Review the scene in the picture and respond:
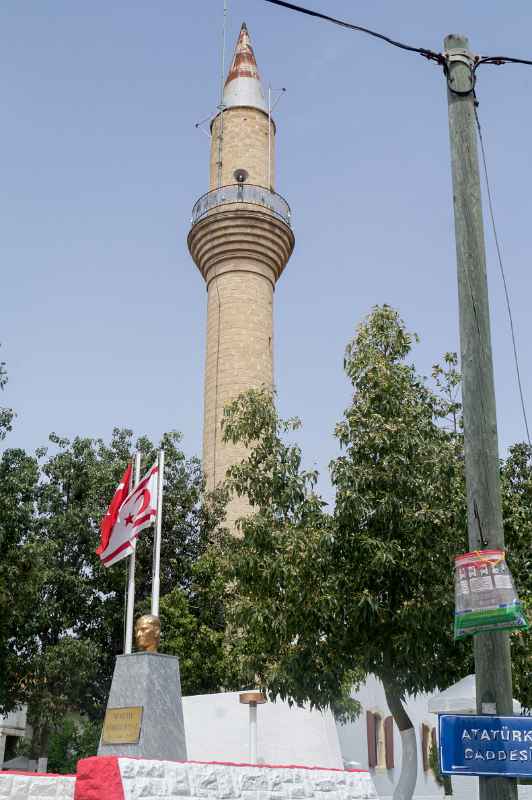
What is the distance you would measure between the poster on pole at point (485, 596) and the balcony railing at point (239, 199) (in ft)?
98.1

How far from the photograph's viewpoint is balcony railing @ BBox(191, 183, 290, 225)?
115ft

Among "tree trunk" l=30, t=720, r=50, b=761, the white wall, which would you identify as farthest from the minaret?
the white wall

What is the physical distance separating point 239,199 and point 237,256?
2.29 m

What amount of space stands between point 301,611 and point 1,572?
36.8 ft

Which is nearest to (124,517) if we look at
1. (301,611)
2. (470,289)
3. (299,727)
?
(301,611)

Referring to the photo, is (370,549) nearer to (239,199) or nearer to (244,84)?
(239,199)

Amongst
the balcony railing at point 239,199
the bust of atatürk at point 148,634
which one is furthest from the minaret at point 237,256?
the bust of atatürk at point 148,634

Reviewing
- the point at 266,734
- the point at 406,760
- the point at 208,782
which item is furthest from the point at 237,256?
the point at 208,782

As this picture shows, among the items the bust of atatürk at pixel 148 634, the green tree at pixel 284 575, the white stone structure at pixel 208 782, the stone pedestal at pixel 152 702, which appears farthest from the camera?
the green tree at pixel 284 575

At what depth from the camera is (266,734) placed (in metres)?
20.1

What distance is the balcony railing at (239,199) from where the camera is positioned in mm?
35031

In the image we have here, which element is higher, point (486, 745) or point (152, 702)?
point (152, 702)

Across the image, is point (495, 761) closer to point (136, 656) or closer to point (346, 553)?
point (136, 656)

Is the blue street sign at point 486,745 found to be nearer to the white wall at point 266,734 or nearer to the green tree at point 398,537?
the green tree at point 398,537
